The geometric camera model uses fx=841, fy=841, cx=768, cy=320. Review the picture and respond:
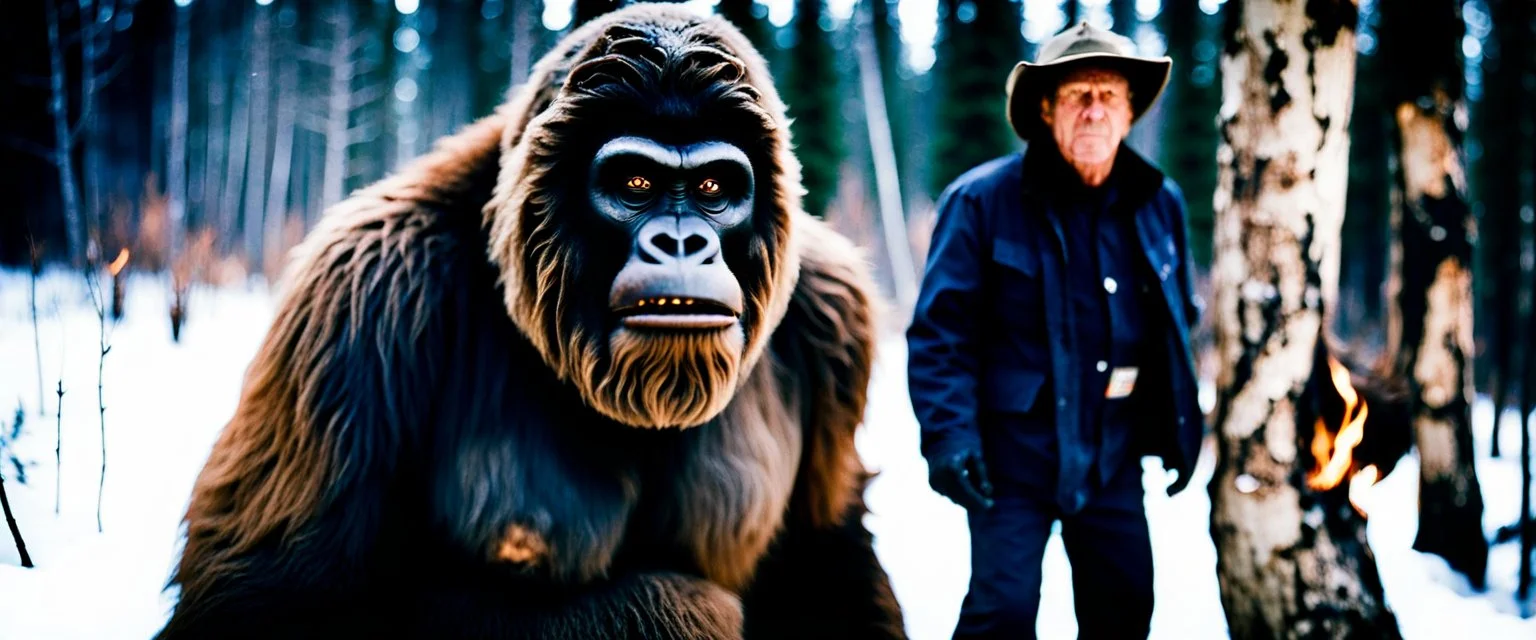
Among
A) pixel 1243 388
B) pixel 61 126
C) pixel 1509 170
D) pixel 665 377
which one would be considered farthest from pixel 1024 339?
pixel 61 126

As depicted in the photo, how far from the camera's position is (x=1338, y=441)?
2688 millimetres

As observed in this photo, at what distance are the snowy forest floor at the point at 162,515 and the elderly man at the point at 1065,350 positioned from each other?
48 centimetres

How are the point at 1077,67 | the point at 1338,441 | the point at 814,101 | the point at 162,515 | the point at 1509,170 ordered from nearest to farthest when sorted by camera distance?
the point at 1077,67 < the point at 1338,441 < the point at 162,515 < the point at 1509,170 < the point at 814,101

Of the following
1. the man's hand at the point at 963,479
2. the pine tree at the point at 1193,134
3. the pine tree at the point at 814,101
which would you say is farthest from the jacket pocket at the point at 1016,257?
the pine tree at the point at 1193,134

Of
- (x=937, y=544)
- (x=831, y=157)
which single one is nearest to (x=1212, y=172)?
(x=831, y=157)

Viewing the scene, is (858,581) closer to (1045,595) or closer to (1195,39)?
(1045,595)

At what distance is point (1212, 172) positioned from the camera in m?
18.0

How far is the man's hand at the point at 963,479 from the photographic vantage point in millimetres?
2277

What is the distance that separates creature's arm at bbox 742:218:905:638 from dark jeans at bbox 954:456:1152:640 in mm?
352

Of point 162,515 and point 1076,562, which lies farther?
point 162,515

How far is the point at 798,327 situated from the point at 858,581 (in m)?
0.84

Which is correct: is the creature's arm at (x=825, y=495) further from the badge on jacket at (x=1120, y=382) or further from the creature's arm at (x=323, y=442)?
the creature's arm at (x=323, y=442)

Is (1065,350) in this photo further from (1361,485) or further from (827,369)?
(1361,485)

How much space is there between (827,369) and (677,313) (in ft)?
2.68
